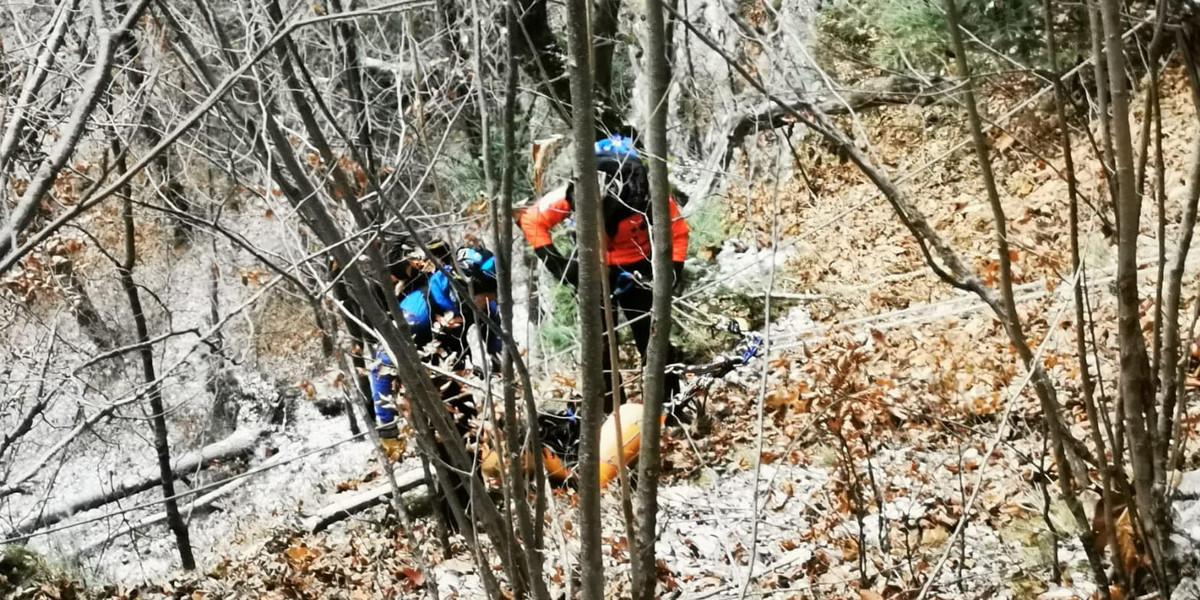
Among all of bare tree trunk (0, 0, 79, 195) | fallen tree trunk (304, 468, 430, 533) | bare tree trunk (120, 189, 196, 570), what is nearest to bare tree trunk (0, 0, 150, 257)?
bare tree trunk (0, 0, 79, 195)

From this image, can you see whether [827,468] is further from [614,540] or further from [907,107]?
[907,107]

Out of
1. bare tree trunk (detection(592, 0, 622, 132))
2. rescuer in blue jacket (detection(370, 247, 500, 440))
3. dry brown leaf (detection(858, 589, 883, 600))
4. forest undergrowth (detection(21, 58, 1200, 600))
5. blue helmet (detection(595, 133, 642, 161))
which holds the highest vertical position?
bare tree trunk (detection(592, 0, 622, 132))

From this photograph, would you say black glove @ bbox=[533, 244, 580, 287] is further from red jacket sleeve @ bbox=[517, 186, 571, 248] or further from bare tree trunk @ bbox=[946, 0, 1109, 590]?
bare tree trunk @ bbox=[946, 0, 1109, 590]

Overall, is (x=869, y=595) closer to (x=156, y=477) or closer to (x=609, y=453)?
(x=609, y=453)

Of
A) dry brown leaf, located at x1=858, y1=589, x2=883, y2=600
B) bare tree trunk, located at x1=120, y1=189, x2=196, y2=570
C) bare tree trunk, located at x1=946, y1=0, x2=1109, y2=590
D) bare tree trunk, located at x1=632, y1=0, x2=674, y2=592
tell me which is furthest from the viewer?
bare tree trunk, located at x1=120, y1=189, x2=196, y2=570

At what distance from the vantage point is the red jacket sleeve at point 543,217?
640 centimetres

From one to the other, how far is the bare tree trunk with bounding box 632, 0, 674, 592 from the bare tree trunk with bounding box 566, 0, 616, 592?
0.76ft

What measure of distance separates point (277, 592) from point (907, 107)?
Answer: 315 inches

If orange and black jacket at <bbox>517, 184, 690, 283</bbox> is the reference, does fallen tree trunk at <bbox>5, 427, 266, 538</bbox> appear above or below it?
below

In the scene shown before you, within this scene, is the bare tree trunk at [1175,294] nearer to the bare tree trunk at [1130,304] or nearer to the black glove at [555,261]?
the bare tree trunk at [1130,304]

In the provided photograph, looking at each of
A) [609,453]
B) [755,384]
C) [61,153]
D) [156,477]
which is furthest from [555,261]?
[156,477]

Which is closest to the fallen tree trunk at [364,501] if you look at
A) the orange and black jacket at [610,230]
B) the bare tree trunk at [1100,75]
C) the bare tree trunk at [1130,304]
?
the orange and black jacket at [610,230]

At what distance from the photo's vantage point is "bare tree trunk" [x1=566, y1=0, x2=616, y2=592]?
2.42m

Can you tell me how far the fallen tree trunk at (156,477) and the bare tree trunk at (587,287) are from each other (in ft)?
22.1
